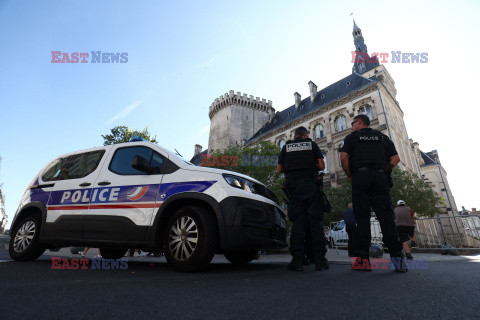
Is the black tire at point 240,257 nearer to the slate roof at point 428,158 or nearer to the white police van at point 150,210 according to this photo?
the white police van at point 150,210

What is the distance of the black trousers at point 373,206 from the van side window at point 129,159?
2.75 meters

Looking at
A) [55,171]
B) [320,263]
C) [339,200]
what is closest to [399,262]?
[320,263]

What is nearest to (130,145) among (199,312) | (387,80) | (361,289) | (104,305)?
(104,305)

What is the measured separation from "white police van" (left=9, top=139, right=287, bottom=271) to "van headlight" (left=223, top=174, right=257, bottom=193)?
2cm

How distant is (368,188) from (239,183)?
1666 mm

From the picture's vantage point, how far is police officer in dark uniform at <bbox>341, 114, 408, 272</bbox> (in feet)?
9.99

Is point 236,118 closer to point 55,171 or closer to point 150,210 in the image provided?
point 55,171

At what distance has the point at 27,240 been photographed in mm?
3951

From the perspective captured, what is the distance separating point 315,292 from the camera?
70.5 inches

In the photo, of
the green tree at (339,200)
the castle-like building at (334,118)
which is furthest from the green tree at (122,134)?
the green tree at (339,200)

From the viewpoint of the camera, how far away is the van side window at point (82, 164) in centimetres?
391

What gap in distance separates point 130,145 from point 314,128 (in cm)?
2564

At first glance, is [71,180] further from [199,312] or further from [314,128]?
[314,128]

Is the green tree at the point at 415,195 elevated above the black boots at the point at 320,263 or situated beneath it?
elevated above
